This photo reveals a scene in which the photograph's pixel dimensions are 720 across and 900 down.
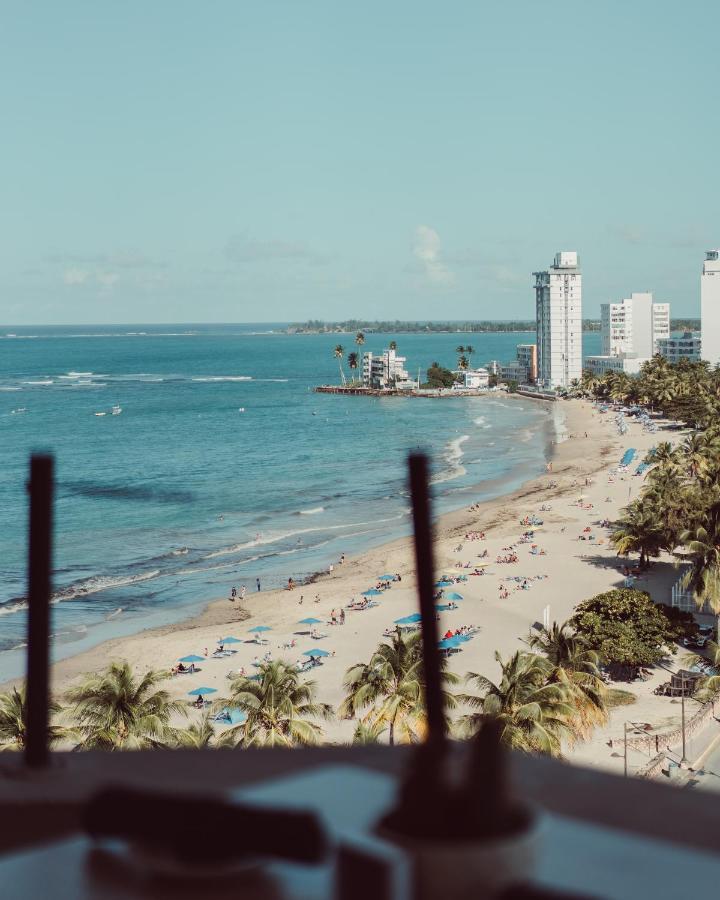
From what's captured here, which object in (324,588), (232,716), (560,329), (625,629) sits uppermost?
(560,329)

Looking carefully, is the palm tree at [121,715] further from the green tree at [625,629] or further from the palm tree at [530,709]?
the green tree at [625,629]

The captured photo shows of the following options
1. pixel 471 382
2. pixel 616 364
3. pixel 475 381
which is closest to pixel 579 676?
pixel 616 364

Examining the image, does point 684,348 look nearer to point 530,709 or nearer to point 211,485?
point 211,485

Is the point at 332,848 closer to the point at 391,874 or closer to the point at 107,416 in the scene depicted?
the point at 391,874

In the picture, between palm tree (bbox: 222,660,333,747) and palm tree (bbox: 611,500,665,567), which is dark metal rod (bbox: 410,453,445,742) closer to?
palm tree (bbox: 222,660,333,747)

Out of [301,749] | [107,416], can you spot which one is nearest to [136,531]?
[301,749]

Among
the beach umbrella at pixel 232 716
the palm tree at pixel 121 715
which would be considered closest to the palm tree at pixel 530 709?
the palm tree at pixel 121 715

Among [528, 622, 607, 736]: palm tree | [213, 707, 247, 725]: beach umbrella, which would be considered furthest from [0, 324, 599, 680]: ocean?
[213, 707, 247, 725]: beach umbrella
